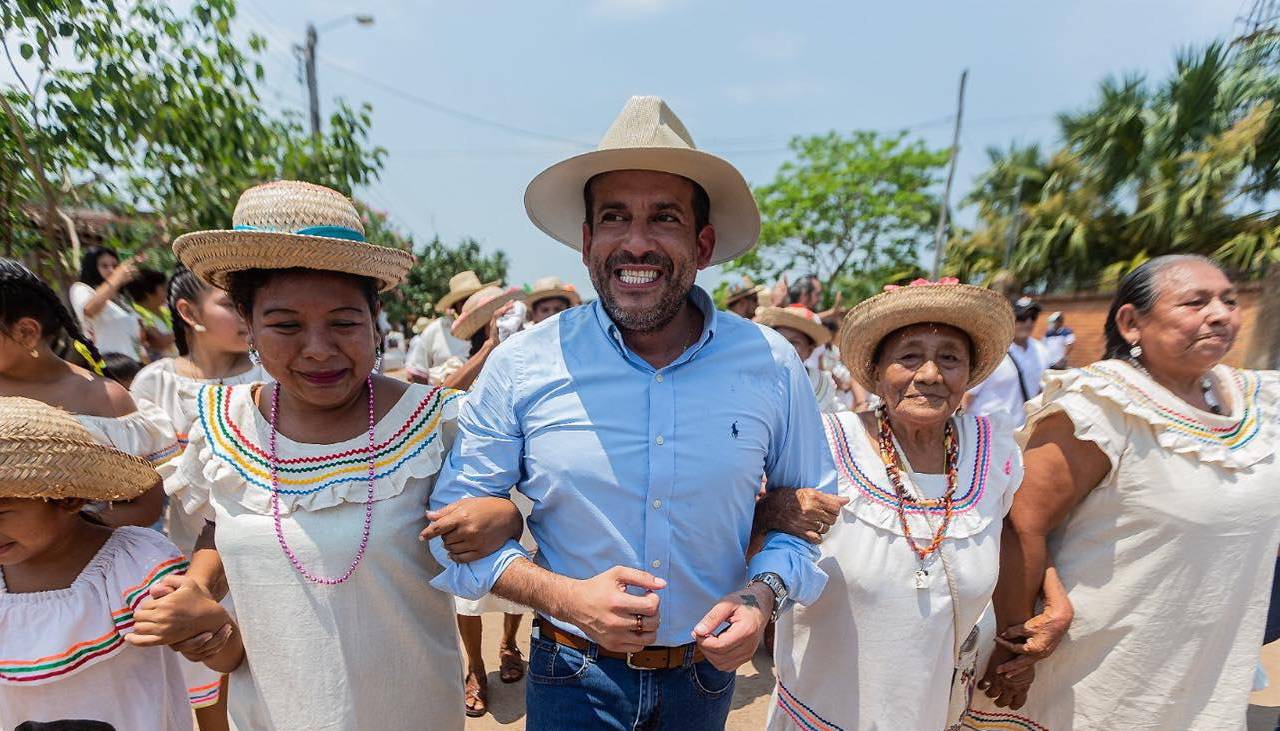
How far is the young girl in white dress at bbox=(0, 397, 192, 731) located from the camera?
5.07 ft

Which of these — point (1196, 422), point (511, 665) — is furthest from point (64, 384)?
point (1196, 422)

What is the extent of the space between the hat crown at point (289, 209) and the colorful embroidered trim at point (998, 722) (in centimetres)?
252

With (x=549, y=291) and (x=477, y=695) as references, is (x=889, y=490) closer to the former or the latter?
(x=477, y=695)

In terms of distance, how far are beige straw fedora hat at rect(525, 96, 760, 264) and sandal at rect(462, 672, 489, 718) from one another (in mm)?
2502

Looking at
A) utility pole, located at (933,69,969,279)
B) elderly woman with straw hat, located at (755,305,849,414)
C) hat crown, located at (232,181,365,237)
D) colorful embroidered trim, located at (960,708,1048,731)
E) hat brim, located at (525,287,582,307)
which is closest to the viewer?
hat crown, located at (232,181,365,237)

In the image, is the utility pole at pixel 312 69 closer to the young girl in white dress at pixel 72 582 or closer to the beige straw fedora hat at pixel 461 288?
the beige straw fedora hat at pixel 461 288

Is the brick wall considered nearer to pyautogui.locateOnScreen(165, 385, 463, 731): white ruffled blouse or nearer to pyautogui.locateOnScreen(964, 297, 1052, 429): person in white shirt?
pyautogui.locateOnScreen(964, 297, 1052, 429): person in white shirt

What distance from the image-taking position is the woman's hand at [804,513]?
5.32ft

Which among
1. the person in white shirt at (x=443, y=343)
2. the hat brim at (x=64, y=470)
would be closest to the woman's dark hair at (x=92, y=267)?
the person in white shirt at (x=443, y=343)

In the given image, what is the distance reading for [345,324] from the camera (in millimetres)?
1615

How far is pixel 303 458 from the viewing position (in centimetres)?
163

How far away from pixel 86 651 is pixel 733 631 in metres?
1.61

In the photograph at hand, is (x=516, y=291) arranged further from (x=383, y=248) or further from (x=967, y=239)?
(x=967, y=239)

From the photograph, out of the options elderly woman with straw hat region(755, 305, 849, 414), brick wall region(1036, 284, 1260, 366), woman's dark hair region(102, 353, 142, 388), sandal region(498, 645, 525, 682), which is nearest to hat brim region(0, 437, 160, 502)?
sandal region(498, 645, 525, 682)
